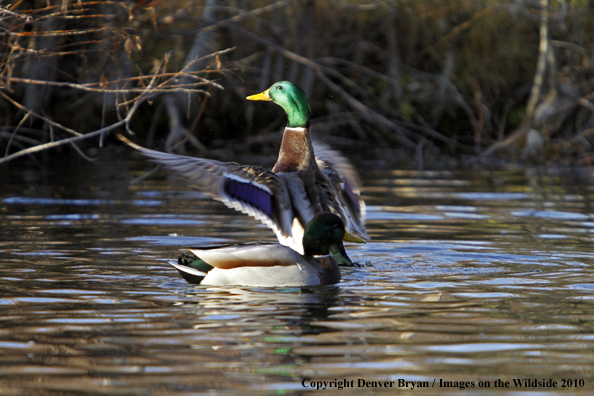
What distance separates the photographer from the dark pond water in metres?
3.49

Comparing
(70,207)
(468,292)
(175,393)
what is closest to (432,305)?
(468,292)

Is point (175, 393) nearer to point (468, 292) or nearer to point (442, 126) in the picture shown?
point (468, 292)

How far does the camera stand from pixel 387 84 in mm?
16266

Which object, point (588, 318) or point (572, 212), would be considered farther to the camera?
point (572, 212)

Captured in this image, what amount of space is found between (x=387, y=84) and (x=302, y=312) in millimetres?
11952

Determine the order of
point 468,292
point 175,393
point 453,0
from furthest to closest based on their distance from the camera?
1. point 453,0
2. point 468,292
3. point 175,393

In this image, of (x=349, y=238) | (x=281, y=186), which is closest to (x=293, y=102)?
(x=281, y=186)

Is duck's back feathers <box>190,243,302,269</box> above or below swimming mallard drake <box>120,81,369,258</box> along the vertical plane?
below

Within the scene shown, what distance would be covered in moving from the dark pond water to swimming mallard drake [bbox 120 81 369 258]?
0.48 metres

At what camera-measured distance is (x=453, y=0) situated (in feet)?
51.8

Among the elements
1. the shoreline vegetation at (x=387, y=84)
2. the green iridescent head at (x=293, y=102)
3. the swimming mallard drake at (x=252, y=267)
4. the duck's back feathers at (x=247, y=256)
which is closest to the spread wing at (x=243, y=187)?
the swimming mallard drake at (x=252, y=267)

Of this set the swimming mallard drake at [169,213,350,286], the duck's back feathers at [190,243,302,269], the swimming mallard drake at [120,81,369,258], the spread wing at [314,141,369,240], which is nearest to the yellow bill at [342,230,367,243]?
the swimming mallard drake at [120,81,369,258]

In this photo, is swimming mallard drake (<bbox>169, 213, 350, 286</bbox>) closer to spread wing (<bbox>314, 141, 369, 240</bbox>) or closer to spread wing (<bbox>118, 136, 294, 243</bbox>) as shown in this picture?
spread wing (<bbox>118, 136, 294, 243</bbox>)

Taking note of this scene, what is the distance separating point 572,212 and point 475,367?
6.00 m
